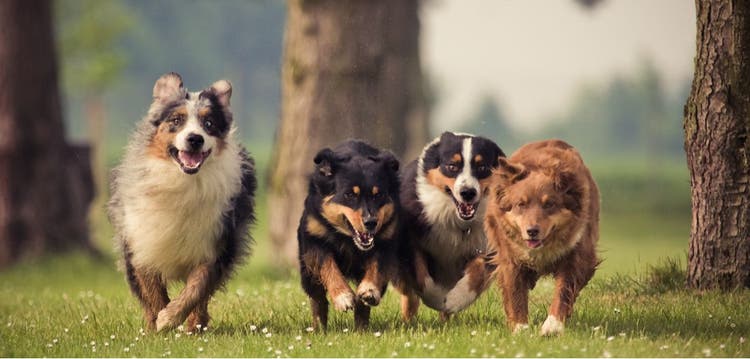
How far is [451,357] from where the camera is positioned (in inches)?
250

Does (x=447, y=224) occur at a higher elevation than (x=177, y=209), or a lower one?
lower

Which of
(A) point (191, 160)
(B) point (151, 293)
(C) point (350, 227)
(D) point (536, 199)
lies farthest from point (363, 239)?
(B) point (151, 293)

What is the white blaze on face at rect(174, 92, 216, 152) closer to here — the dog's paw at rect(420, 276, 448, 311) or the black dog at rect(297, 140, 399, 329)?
the black dog at rect(297, 140, 399, 329)

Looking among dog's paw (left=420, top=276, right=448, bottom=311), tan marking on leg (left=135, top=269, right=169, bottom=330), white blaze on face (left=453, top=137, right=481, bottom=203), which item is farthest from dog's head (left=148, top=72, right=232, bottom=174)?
dog's paw (left=420, top=276, right=448, bottom=311)

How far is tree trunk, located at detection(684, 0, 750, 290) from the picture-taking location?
838cm

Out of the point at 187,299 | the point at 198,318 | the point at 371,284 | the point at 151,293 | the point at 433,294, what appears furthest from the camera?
the point at 198,318

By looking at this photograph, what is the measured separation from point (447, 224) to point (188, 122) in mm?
1984

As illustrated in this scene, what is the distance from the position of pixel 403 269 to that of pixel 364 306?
0.42m

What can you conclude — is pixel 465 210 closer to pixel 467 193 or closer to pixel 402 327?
pixel 467 193

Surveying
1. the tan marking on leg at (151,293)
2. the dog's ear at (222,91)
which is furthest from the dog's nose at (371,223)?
the tan marking on leg at (151,293)

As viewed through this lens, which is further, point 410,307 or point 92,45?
point 92,45

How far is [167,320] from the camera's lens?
7.18 meters

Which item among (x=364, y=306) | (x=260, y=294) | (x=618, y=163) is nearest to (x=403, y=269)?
(x=364, y=306)

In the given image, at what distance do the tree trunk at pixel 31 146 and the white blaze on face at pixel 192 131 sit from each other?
26.7 feet
